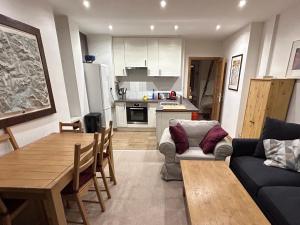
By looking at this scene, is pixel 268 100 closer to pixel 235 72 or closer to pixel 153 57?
pixel 235 72

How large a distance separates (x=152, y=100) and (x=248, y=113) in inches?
95.1

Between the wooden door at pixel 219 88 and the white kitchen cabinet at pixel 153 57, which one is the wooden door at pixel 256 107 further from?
the white kitchen cabinet at pixel 153 57

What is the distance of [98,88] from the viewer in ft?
12.2

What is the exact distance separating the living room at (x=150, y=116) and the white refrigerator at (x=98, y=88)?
3 cm

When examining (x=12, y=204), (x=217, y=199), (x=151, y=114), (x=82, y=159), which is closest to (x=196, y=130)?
(x=217, y=199)

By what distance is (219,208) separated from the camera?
4.22 ft

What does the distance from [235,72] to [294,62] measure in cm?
148

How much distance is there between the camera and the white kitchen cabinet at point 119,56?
14.3 ft

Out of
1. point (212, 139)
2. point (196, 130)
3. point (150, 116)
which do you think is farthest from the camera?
point (150, 116)

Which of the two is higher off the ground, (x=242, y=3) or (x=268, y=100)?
(x=242, y=3)

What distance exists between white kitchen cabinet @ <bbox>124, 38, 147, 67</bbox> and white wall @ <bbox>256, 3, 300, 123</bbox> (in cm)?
286

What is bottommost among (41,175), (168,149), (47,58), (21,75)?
(168,149)

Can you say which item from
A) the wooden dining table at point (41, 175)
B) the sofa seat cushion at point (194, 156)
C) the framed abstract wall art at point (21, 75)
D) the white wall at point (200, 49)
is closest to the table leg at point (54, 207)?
the wooden dining table at point (41, 175)

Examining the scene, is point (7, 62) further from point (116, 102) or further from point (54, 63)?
point (116, 102)
